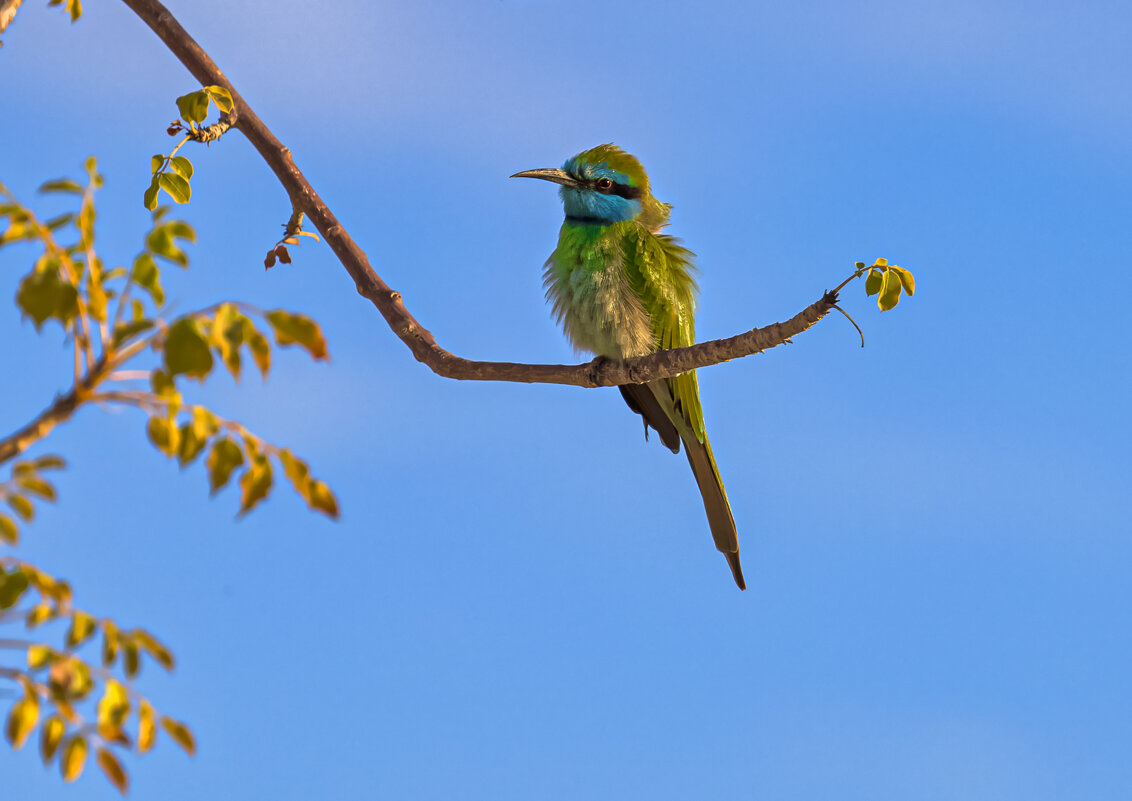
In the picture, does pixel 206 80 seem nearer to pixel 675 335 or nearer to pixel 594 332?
pixel 594 332

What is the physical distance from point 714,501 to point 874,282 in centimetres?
250

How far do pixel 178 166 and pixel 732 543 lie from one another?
347cm

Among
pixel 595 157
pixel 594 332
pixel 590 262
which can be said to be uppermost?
pixel 595 157

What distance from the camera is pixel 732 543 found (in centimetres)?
566

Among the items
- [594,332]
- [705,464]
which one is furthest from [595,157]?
[705,464]

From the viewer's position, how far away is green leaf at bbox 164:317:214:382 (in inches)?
69.6

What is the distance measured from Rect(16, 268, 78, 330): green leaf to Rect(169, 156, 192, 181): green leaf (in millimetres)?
3048

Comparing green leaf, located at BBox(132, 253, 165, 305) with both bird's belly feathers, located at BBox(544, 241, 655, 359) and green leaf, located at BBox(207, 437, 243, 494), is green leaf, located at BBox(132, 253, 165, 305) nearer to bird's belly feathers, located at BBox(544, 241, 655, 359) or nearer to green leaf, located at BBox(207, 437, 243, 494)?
green leaf, located at BBox(207, 437, 243, 494)

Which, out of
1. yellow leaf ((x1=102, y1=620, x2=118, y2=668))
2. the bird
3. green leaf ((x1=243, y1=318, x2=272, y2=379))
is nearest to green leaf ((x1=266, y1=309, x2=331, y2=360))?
green leaf ((x1=243, y1=318, x2=272, y2=379))

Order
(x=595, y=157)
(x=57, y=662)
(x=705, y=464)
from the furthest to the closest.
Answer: (x=595, y=157) < (x=705, y=464) < (x=57, y=662)

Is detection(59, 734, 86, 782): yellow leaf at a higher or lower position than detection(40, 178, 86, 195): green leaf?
lower

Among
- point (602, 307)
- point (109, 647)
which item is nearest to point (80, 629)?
point (109, 647)

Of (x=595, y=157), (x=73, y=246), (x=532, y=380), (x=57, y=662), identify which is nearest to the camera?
(x=57, y=662)

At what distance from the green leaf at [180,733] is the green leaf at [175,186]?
334 cm
